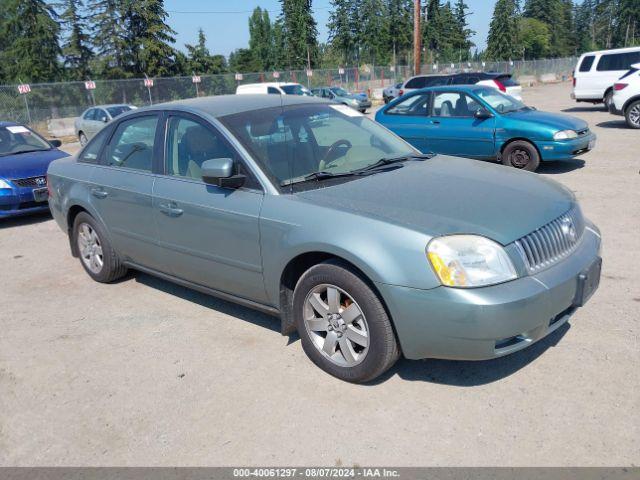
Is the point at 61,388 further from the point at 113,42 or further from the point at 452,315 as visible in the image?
the point at 113,42

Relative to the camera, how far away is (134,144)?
4.82m

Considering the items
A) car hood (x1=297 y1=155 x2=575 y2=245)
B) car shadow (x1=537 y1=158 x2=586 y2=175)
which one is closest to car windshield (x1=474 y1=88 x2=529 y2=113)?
car shadow (x1=537 y1=158 x2=586 y2=175)

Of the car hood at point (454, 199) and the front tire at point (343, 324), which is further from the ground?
the car hood at point (454, 199)

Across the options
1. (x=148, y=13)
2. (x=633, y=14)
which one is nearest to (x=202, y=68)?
(x=148, y=13)

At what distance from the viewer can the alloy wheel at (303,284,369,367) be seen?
328cm

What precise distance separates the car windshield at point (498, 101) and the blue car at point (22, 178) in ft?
23.3

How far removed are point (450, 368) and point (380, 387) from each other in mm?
497

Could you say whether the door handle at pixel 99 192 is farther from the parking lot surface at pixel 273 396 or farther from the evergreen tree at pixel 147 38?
the evergreen tree at pixel 147 38

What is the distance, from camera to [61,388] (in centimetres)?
363

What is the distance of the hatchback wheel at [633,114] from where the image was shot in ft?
46.7

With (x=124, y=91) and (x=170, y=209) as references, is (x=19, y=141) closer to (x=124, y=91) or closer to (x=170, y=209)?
(x=170, y=209)

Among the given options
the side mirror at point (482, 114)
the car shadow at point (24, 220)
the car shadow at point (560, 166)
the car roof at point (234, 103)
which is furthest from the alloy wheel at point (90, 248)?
the car shadow at point (560, 166)

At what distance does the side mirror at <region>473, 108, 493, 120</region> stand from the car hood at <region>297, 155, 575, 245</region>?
5517 millimetres

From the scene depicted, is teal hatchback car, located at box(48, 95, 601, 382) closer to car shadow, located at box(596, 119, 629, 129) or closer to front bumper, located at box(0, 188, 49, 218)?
front bumper, located at box(0, 188, 49, 218)
